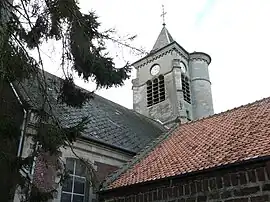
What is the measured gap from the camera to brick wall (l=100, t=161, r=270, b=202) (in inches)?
271

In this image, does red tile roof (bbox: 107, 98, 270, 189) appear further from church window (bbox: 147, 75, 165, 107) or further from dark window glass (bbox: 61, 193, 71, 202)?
church window (bbox: 147, 75, 165, 107)

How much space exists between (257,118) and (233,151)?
2091mm

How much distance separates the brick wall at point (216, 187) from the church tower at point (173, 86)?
41.8 ft

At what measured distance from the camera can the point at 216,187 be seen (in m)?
7.48

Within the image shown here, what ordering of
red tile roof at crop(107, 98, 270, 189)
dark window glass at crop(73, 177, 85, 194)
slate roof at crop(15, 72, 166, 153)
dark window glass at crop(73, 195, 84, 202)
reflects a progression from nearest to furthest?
red tile roof at crop(107, 98, 270, 189) → dark window glass at crop(73, 195, 84, 202) → dark window glass at crop(73, 177, 85, 194) → slate roof at crop(15, 72, 166, 153)

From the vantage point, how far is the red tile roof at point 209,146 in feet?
25.8

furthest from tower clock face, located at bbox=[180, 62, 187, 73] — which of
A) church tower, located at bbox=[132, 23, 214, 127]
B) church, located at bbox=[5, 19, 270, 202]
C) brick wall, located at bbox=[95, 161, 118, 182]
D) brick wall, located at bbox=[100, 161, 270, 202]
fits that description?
brick wall, located at bbox=[100, 161, 270, 202]

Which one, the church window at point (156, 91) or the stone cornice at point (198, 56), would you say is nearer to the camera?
the church window at point (156, 91)

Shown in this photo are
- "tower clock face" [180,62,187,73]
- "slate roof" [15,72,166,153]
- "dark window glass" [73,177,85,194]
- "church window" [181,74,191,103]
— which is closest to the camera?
"dark window glass" [73,177,85,194]

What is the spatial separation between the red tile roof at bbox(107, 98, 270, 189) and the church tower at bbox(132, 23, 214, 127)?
32.2ft

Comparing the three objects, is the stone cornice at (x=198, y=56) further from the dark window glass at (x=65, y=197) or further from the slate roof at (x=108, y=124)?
the dark window glass at (x=65, y=197)

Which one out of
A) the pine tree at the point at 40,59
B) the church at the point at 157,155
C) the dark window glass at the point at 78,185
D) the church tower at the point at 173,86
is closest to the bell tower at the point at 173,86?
the church tower at the point at 173,86

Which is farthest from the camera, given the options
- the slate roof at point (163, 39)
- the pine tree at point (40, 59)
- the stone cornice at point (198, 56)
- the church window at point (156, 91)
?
the slate roof at point (163, 39)

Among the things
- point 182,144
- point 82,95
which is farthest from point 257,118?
point 82,95
